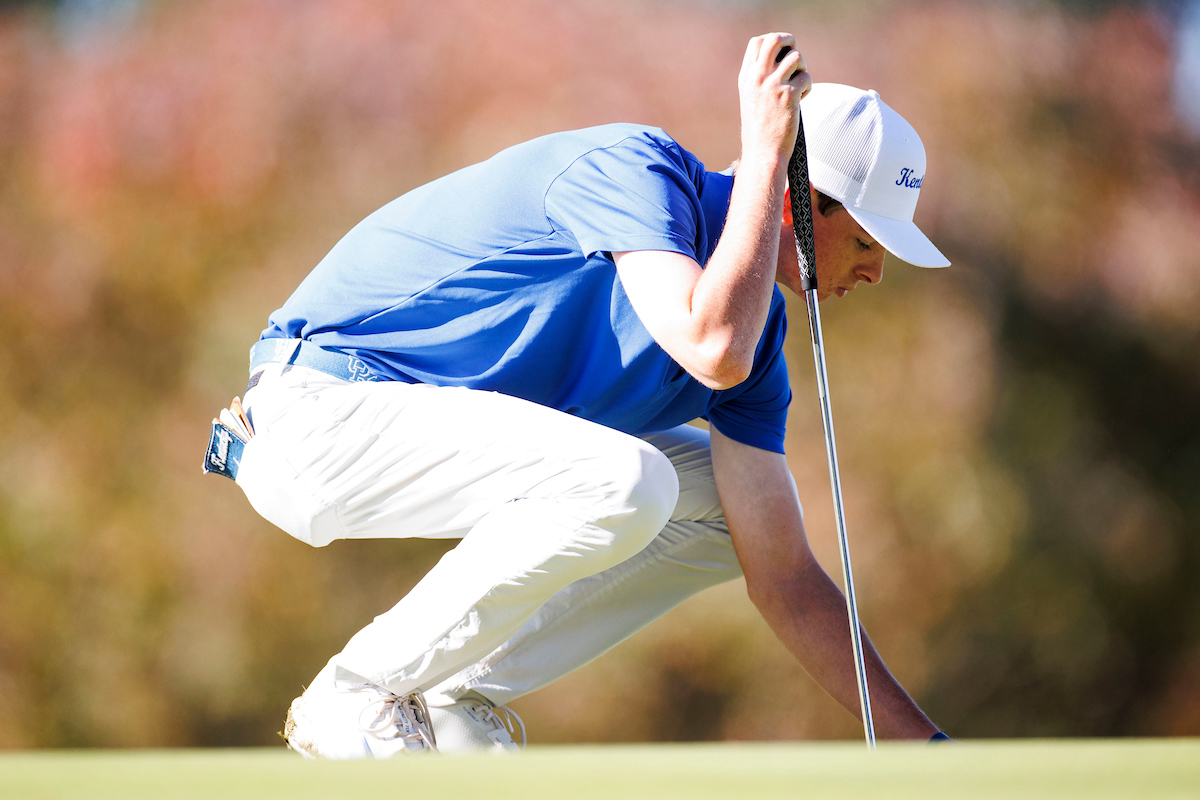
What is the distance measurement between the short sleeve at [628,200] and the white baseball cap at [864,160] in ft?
0.91

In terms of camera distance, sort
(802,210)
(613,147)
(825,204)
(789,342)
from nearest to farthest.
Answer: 1. (613,147)
2. (802,210)
3. (825,204)
4. (789,342)

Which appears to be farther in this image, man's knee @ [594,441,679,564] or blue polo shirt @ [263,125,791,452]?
blue polo shirt @ [263,125,791,452]

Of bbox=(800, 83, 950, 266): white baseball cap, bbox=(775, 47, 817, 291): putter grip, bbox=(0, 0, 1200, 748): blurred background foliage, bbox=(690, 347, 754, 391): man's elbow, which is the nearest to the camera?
bbox=(690, 347, 754, 391): man's elbow

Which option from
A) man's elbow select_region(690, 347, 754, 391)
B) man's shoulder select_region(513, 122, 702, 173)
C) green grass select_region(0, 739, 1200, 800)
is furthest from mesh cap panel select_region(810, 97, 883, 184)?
green grass select_region(0, 739, 1200, 800)

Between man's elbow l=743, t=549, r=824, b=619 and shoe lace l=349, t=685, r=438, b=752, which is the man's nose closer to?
man's elbow l=743, t=549, r=824, b=619

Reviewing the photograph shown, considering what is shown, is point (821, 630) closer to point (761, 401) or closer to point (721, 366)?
point (761, 401)

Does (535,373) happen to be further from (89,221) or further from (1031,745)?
(89,221)

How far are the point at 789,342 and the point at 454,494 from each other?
2.06 meters

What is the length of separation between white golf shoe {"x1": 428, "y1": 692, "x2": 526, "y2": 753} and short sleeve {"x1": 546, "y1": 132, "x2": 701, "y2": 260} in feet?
2.19

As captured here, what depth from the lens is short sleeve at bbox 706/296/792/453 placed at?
1.60 meters

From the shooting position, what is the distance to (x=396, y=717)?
4.18 feet

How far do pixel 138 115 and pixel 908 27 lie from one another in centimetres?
230

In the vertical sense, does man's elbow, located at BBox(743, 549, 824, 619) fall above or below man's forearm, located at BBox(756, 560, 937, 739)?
above

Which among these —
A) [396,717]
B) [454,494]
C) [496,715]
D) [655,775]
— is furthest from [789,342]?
[655,775]
